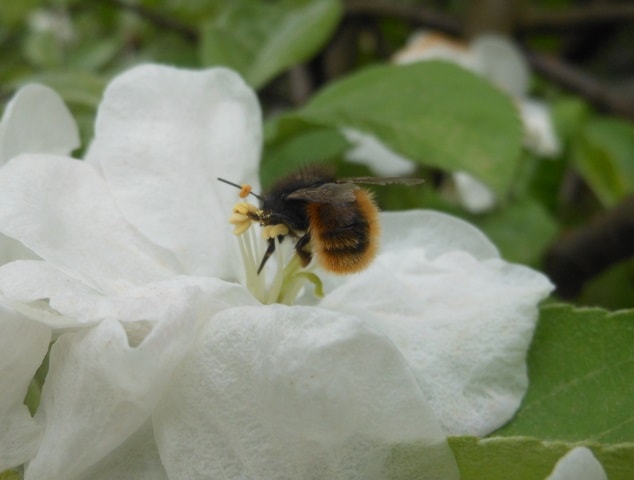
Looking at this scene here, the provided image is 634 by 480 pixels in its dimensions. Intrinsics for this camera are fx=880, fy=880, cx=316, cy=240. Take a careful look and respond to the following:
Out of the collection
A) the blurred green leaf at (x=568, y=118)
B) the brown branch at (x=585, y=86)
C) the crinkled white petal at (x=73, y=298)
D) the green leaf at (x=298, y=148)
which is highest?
the crinkled white petal at (x=73, y=298)

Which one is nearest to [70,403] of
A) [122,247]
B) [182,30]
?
[122,247]

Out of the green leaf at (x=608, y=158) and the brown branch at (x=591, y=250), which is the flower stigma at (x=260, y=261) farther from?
the green leaf at (x=608, y=158)

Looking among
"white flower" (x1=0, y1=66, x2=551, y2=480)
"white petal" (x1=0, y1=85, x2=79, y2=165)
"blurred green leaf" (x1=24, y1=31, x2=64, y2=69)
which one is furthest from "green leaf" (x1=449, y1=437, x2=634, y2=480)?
"blurred green leaf" (x1=24, y1=31, x2=64, y2=69)

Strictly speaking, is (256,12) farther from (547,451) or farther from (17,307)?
(547,451)

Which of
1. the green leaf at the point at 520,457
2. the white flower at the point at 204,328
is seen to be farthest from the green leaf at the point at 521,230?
the green leaf at the point at 520,457

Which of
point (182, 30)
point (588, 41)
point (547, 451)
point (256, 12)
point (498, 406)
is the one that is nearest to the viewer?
point (547, 451)

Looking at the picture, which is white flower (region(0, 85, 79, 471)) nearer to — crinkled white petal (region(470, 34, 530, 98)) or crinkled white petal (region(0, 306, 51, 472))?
crinkled white petal (region(0, 306, 51, 472))

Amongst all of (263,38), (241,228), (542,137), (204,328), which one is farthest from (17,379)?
(542,137)
